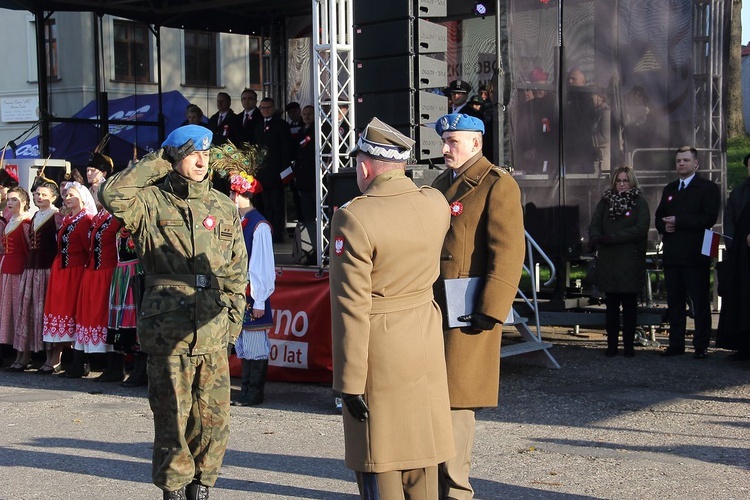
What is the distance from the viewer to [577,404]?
8.62 metres

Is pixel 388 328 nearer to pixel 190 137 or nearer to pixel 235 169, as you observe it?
pixel 190 137

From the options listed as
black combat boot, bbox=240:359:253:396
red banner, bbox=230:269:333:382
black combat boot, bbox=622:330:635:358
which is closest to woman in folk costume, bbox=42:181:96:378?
red banner, bbox=230:269:333:382

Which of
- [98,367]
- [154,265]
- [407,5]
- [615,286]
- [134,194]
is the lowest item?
[98,367]

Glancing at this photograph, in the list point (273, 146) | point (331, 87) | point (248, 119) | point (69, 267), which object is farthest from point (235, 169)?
point (248, 119)

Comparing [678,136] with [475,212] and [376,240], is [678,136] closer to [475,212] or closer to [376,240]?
[475,212]

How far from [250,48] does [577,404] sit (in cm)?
2907

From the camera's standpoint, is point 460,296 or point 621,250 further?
point 621,250

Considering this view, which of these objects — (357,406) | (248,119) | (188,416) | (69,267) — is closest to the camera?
(357,406)

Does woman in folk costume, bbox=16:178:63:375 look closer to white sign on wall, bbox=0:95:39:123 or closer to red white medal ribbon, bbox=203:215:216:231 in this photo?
red white medal ribbon, bbox=203:215:216:231

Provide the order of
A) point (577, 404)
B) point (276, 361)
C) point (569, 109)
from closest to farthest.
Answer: point (577, 404), point (276, 361), point (569, 109)

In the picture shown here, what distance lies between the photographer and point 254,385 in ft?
29.5

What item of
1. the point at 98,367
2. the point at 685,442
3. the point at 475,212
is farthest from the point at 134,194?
the point at 98,367

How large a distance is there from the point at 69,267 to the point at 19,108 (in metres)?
27.2

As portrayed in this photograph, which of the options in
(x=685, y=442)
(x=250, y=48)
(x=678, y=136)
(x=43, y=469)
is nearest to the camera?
(x=43, y=469)
